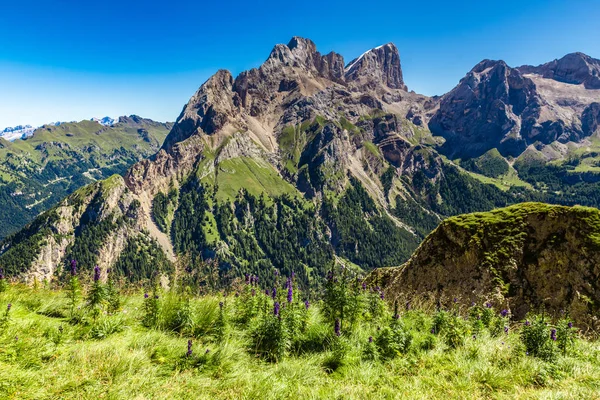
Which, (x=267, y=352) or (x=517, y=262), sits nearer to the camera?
(x=267, y=352)

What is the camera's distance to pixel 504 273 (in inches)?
611

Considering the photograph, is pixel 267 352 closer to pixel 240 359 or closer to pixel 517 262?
pixel 240 359

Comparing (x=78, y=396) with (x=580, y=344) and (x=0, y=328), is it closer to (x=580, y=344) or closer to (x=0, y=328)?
(x=0, y=328)

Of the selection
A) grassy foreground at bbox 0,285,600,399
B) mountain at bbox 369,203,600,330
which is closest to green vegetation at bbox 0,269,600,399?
grassy foreground at bbox 0,285,600,399

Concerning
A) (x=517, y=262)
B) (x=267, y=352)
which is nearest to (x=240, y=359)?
(x=267, y=352)

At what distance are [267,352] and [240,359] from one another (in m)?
0.84

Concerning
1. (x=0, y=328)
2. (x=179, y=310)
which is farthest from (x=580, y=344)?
(x=0, y=328)

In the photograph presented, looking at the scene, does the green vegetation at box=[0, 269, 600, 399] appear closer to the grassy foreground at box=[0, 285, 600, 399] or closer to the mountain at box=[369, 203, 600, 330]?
the grassy foreground at box=[0, 285, 600, 399]

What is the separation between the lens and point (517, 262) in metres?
15.7

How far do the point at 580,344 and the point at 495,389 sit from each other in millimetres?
5136

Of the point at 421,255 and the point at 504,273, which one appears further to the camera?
the point at 421,255

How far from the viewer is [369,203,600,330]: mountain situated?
45.8 feet

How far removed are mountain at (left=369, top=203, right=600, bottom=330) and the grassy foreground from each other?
6.11 meters

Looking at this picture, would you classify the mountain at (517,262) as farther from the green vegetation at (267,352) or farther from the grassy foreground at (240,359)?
the grassy foreground at (240,359)
